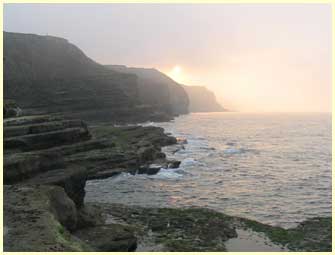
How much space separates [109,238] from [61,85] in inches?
4898

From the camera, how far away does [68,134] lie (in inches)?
1832

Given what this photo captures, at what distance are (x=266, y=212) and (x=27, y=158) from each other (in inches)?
724

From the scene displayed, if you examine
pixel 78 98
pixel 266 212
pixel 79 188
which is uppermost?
pixel 78 98

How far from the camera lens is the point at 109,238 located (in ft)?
67.0

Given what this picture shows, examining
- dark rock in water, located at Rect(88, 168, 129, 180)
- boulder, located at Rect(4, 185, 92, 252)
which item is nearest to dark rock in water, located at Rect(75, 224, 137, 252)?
boulder, located at Rect(4, 185, 92, 252)

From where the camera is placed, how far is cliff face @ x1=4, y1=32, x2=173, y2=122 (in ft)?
422

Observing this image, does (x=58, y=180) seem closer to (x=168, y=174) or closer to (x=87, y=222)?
(x=87, y=222)

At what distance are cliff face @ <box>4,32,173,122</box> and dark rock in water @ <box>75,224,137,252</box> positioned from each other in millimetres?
78719

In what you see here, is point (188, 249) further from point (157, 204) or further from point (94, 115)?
point (94, 115)

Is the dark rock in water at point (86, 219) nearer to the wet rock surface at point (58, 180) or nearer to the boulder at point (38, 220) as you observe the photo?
the wet rock surface at point (58, 180)

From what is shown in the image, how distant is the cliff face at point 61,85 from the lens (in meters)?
129

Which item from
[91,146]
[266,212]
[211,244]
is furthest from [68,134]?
[211,244]

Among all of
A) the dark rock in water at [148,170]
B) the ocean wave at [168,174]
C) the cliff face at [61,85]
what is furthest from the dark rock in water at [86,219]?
the cliff face at [61,85]

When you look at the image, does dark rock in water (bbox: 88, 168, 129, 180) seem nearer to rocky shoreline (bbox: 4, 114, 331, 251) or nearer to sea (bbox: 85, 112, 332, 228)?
sea (bbox: 85, 112, 332, 228)
